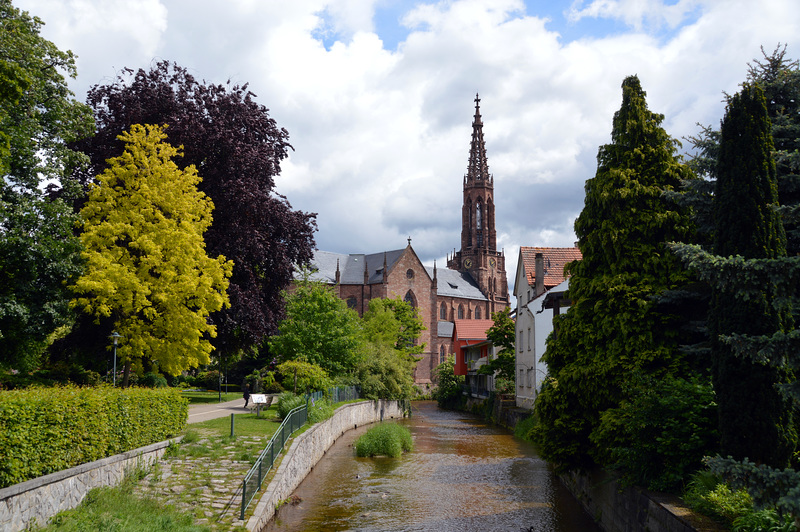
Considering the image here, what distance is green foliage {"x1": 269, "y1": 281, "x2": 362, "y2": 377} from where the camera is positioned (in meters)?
31.6

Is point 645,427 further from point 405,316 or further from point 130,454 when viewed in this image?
point 405,316

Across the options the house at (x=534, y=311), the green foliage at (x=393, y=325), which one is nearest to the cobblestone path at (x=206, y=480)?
the house at (x=534, y=311)

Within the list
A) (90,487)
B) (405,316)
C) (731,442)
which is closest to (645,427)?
(731,442)

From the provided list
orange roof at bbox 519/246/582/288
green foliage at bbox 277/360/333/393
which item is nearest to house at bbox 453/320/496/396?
orange roof at bbox 519/246/582/288

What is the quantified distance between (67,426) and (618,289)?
1024 cm

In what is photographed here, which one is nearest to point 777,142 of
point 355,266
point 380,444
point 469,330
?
point 380,444

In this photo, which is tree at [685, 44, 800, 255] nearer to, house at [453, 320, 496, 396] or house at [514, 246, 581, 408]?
house at [514, 246, 581, 408]

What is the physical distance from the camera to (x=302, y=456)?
17.7 meters

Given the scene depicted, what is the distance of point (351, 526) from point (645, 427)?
627 cm

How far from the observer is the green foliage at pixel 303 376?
84.6 ft

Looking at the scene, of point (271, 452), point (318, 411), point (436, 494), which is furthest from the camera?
point (318, 411)

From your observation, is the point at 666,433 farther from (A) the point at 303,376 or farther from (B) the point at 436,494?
(A) the point at 303,376

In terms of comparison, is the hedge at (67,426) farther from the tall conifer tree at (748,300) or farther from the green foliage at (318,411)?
the tall conifer tree at (748,300)

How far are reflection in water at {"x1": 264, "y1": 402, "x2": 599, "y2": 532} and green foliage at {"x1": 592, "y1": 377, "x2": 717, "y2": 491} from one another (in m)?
3.15
